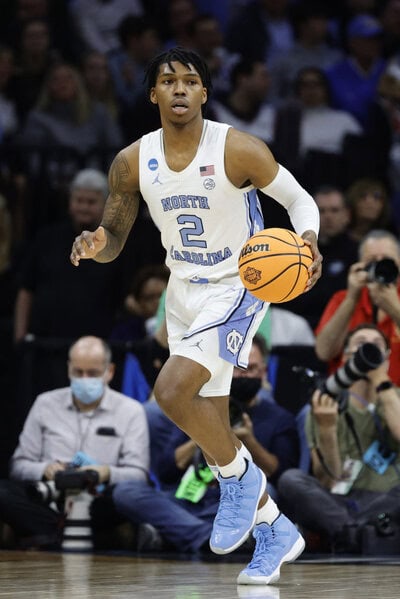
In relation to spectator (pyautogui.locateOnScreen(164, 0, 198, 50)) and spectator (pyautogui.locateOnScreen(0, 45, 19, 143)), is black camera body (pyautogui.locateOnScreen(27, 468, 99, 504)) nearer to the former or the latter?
spectator (pyautogui.locateOnScreen(0, 45, 19, 143))

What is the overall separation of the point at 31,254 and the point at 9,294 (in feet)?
2.86

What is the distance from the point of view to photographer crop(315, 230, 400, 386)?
7309mm

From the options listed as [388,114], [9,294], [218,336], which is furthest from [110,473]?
[388,114]

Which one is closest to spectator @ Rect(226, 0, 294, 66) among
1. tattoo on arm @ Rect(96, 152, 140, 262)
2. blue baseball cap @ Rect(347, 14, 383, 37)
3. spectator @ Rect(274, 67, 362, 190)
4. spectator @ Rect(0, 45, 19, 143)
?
blue baseball cap @ Rect(347, 14, 383, 37)

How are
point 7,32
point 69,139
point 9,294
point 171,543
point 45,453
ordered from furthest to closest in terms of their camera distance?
point 7,32, point 69,139, point 9,294, point 45,453, point 171,543

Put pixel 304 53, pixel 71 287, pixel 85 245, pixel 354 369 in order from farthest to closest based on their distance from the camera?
pixel 304 53 < pixel 71 287 < pixel 354 369 < pixel 85 245

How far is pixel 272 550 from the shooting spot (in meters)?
5.59

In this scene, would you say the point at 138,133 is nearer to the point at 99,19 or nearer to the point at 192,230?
the point at 99,19

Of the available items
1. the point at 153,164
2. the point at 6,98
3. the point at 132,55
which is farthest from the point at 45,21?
the point at 153,164

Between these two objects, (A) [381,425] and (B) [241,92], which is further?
(B) [241,92]

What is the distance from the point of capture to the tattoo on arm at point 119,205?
5832 mm

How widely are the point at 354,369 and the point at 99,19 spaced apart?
259 inches

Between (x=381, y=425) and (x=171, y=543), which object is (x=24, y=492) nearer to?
(x=171, y=543)

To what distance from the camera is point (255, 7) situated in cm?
1257
